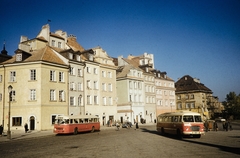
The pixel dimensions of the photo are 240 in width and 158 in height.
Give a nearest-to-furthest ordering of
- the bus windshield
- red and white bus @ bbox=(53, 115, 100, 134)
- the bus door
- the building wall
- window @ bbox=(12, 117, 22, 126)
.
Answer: the bus windshield < the bus door < red and white bus @ bbox=(53, 115, 100, 134) < the building wall < window @ bbox=(12, 117, 22, 126)

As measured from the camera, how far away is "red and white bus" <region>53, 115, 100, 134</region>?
100ft

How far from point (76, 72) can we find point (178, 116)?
1063 inches

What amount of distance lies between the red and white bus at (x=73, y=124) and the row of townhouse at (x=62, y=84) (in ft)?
22.2

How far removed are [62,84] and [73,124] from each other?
540 inches

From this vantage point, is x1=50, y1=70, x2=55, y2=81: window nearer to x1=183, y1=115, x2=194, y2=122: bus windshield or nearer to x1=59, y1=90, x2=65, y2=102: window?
x1=59, y1=90, x2=65, y2=102: window

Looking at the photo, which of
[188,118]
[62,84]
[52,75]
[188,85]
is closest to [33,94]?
[52,75]

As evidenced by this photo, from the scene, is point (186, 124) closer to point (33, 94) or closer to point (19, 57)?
point (33, 94)

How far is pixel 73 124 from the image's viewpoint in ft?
104

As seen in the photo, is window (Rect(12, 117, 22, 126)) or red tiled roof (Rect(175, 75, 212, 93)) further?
red tiled roof (Rect(175, 75, 212, 93))

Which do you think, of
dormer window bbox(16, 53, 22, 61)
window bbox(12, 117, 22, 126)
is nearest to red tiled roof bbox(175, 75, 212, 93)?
dormer window bbox(16, 53, 22, 61)

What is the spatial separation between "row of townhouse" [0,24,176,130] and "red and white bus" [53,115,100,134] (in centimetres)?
678

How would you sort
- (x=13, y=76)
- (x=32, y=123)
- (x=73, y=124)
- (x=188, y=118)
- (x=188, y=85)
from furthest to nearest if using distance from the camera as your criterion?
(x=188, y=85) → (x=13, y=76) → (x=32, y=123) → (x=73, y=124) → (x=188, y=118)

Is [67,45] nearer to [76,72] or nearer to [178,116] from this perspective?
[76,72]

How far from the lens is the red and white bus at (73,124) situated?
3052 cm
